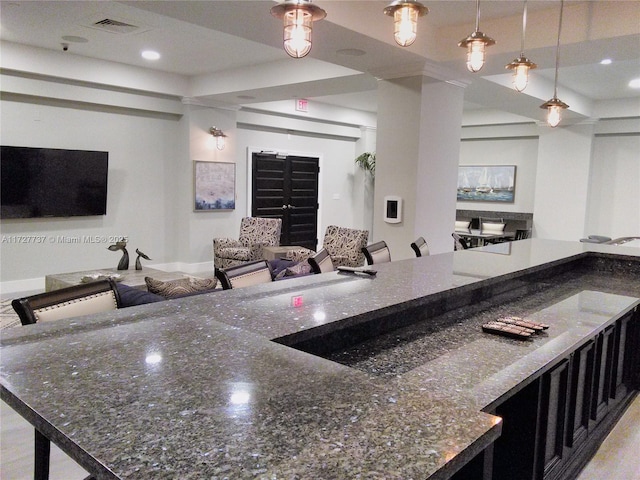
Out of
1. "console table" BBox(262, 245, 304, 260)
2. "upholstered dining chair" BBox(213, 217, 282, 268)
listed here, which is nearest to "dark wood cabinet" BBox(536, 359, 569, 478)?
"console table" BBox(262, 245, 304, 260)

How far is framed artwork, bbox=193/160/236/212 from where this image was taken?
7702mm

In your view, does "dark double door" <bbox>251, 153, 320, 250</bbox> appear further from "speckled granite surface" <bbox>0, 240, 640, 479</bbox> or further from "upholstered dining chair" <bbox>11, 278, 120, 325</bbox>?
"speckled granite surface" <bbox>0, 240, 640, 479</bbox>

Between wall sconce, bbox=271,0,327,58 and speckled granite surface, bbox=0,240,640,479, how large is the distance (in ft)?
4.16

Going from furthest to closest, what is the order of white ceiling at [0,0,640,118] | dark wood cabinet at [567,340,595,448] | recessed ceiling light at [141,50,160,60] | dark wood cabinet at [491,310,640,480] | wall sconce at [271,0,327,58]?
recessed ceiling light at [141,50,160,60], white ceiling at [0,0,640,118], dark wood cabinet at [567,340,595,448], wall sconce at [271,0,327,58], dark wood cabinet at [491,310,640,480]

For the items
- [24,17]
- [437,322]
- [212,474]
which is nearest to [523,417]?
[437,322]

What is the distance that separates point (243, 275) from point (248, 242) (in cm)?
523

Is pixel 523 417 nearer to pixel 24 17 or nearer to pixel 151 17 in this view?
pixel 151 17

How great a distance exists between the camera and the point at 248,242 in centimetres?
767

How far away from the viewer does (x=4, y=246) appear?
6.16 meters

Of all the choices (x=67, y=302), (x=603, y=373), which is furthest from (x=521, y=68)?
(x=67, y=302)

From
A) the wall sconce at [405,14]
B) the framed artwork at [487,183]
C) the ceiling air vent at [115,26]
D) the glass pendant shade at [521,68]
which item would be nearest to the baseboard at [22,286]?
the ceiling air vent at [115,26]

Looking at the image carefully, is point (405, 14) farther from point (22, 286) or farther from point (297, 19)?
point (22, 286)

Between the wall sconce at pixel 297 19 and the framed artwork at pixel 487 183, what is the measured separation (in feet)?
28.8

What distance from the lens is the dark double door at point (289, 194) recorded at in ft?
29.0
